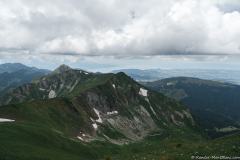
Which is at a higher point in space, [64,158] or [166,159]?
[166,159]

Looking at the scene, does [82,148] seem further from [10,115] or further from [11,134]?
[10,115]

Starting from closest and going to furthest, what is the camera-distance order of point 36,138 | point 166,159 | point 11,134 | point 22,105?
point 166,159 → point 11,134 → point 36,138 → point 22,105

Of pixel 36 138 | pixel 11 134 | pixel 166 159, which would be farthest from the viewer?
pixel 36 138

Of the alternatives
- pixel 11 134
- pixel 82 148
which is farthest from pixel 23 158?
pixel 82 148

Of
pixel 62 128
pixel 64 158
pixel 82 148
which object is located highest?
pixel 64 158

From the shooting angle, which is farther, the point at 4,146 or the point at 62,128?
the point at 62,128

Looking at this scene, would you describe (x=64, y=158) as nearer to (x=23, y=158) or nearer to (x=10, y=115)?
(x=23, y=158)

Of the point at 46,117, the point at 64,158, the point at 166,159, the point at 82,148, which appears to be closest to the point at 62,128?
the point at 46,117

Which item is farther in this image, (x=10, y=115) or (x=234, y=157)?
(x=10, y=115)

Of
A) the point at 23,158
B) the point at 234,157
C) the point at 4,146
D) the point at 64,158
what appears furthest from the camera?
the point at 64,158
